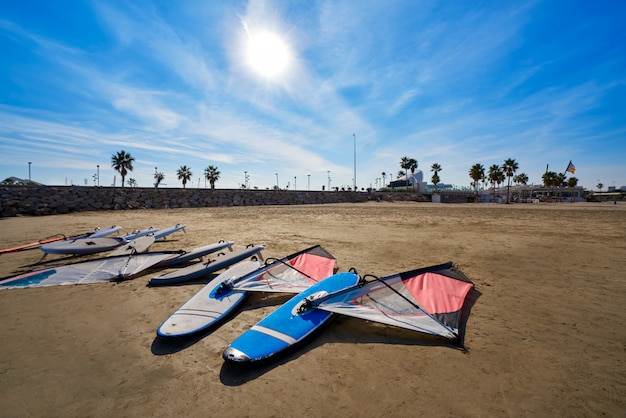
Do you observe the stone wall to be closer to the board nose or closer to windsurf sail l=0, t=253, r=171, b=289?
windsurf sail l=0, t=253, r=171, b=289

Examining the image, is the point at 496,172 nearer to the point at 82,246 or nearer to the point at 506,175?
the point at 506,175

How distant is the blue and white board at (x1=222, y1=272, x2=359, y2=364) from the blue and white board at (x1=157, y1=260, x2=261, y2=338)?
2.79ft

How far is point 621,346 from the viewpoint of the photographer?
3398mm

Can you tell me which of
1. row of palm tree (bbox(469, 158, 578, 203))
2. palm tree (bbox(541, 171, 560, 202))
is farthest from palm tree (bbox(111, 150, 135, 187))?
palm tree (bbox(541, 171, 560, 202))

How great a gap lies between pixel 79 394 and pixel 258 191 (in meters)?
38.9

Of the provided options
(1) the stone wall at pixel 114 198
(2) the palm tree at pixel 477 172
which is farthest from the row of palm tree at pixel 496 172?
(1) the stone wall at pixel 114 198

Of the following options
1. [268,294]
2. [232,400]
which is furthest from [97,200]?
[232,400]

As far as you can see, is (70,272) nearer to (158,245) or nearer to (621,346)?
(158,245)

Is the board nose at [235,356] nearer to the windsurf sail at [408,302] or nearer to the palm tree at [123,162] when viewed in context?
the windsurf sail at [408,302]

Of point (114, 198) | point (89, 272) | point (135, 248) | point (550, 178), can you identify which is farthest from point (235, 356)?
point (550, 178)

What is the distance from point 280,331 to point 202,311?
5.06 feet

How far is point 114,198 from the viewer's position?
2641 cm

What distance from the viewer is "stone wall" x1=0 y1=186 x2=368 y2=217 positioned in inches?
833

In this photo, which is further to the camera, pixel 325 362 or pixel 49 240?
pixel 49 240
